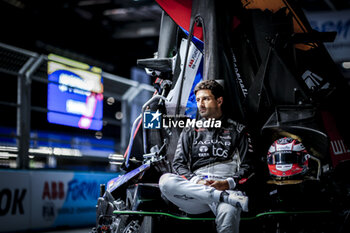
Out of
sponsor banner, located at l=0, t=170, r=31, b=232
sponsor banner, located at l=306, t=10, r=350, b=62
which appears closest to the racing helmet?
sponsor banner, located at l=0, t=170, r=31, b=232

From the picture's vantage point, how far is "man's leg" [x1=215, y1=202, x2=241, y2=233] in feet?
11.4

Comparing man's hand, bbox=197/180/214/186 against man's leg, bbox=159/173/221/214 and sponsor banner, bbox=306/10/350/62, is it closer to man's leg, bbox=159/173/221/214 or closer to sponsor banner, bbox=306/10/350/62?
man's leg, bbox=159/173/221/214

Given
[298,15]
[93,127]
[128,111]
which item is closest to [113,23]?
[128,111]

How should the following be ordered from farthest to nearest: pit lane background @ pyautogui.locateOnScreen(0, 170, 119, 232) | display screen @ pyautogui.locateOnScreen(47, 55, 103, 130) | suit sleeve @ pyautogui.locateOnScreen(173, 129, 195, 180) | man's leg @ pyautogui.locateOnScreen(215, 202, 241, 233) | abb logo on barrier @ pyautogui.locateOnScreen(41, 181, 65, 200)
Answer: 1. display screen @ pyautogui.locateOnScreen(47, 55, 103, 130)
2. abb logo on barrier @ pyautogui.locateOnScreen(41, 181, 65, 200)
3. pit lane background @ pyautogui.locateOnScreen(0, 170, 119, 232)
4. suit sleeve @ pyautogui.locateOnScreen(173, 129, 195, 180)
5. man's leg @ pyautogui.locateOnScreen(215, 202, 241, 233)

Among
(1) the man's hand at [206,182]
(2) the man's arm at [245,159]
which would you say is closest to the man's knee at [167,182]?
(1) the man's hand at [206,182]

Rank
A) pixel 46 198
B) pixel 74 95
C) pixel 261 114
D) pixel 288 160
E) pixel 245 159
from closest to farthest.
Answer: pixel 245 159 → pixel 288 160 → pixel 261 114 → pixel 46 198 → pixel 74 95

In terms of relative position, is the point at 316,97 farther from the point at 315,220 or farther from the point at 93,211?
the point at 93,211

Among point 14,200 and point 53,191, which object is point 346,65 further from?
point 14,200

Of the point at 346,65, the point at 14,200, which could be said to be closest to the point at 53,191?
the point at 14,200

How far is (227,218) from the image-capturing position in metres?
3.48

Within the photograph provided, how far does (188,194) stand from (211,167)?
42 cm

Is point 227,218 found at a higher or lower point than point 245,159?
lower

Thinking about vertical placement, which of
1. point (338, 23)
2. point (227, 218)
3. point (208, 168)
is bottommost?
point (227, 218)

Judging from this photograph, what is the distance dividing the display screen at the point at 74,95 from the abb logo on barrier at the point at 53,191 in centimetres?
128
